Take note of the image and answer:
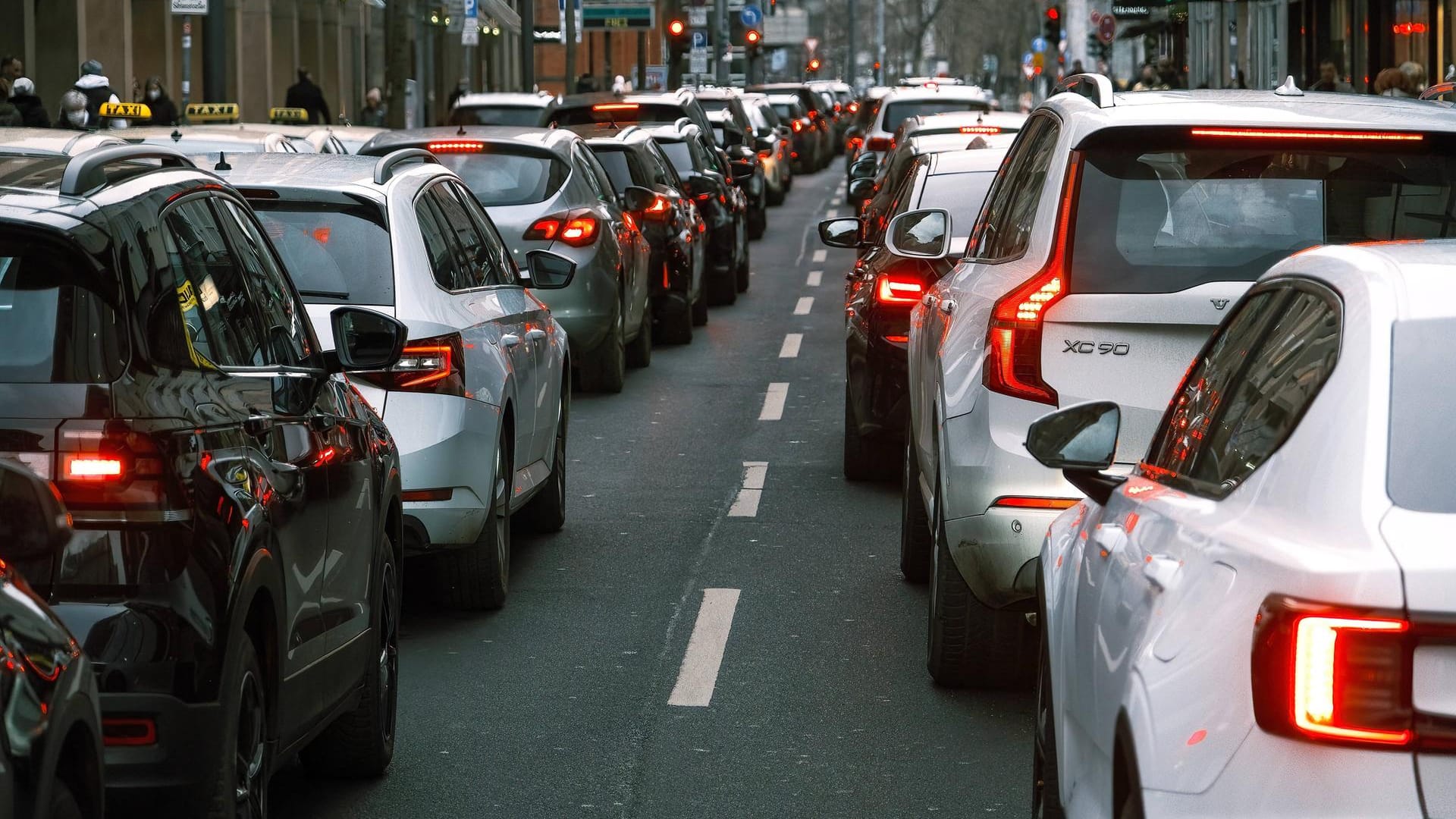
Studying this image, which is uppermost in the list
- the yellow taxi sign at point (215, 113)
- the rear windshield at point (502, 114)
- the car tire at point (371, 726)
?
the rear windshield at point (502, 114)

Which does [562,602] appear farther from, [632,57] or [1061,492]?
[632,57]

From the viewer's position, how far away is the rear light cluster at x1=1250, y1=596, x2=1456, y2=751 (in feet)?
10.6

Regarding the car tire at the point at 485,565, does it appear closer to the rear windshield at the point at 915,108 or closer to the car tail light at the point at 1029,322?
the car tail light at the point at 1029,322

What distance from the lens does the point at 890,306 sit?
36.7 ft

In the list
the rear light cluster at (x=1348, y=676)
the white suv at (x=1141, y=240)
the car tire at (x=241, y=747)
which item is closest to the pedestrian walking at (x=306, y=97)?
the white suv at (x=1141, y=240)

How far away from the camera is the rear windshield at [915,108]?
31.0 m

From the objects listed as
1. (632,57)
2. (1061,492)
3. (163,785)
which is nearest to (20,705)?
(163,785)

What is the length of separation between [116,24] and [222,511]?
32.4 meters

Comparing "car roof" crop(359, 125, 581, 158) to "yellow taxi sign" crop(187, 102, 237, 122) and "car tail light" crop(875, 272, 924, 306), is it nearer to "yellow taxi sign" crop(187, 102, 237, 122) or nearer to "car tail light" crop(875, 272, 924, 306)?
"car tail light" crop(875, 272, 924, 306)

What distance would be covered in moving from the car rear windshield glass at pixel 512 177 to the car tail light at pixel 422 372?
6473 mm

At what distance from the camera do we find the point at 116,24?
35.6 metres

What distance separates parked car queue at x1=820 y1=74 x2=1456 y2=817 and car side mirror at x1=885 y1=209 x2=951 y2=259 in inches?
2.3

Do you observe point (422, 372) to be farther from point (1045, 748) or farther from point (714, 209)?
point (714, 209)

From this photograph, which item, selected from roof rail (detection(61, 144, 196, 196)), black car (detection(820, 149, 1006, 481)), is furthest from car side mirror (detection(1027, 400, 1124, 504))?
black car (detection(820, 149, 1006, 481))
